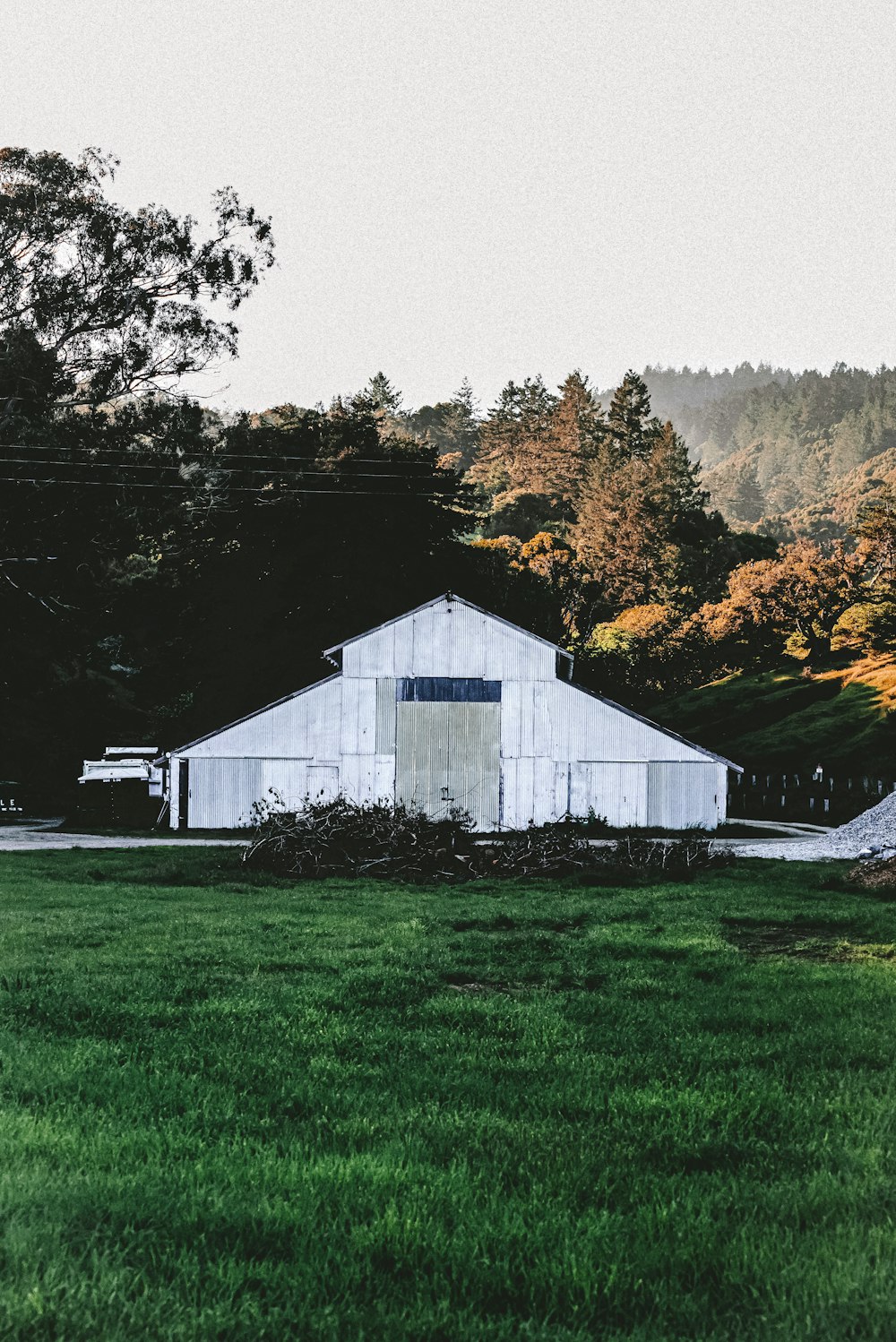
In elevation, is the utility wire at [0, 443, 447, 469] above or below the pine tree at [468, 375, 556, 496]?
below

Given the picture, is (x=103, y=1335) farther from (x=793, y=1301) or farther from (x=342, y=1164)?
(x=793, y=1301)

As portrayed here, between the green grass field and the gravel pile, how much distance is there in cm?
1670

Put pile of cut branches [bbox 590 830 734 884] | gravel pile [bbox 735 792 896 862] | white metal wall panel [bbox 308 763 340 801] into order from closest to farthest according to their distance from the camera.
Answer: pile of cut branches [bbox 590 830 734 884]
gravel pile [bbox 735 792 896 862]
white metal wall panel [bbox 308 763 340 801]

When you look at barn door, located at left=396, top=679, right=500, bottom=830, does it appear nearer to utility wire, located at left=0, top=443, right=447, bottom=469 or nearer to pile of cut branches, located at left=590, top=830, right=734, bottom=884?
utility wire, located at left=0, top=443, right=447, bottom=469

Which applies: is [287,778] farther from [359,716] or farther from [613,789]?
[613,789]

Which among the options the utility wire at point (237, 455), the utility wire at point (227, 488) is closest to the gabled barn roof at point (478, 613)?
the utility wire at point (227, 488)

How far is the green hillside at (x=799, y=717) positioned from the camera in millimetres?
63094

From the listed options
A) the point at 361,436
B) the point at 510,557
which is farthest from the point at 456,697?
the point at 510,557

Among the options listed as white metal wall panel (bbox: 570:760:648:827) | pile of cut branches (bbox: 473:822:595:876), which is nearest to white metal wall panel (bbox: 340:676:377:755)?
white metal wall panel (bbox: 570:760:648:827)

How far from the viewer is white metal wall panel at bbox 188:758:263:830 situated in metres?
41.6

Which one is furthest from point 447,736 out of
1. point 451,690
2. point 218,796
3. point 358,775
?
point 218,796

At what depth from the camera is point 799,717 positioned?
69.8 meters

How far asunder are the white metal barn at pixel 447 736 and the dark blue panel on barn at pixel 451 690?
0.03 meters

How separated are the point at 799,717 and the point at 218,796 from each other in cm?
3861
